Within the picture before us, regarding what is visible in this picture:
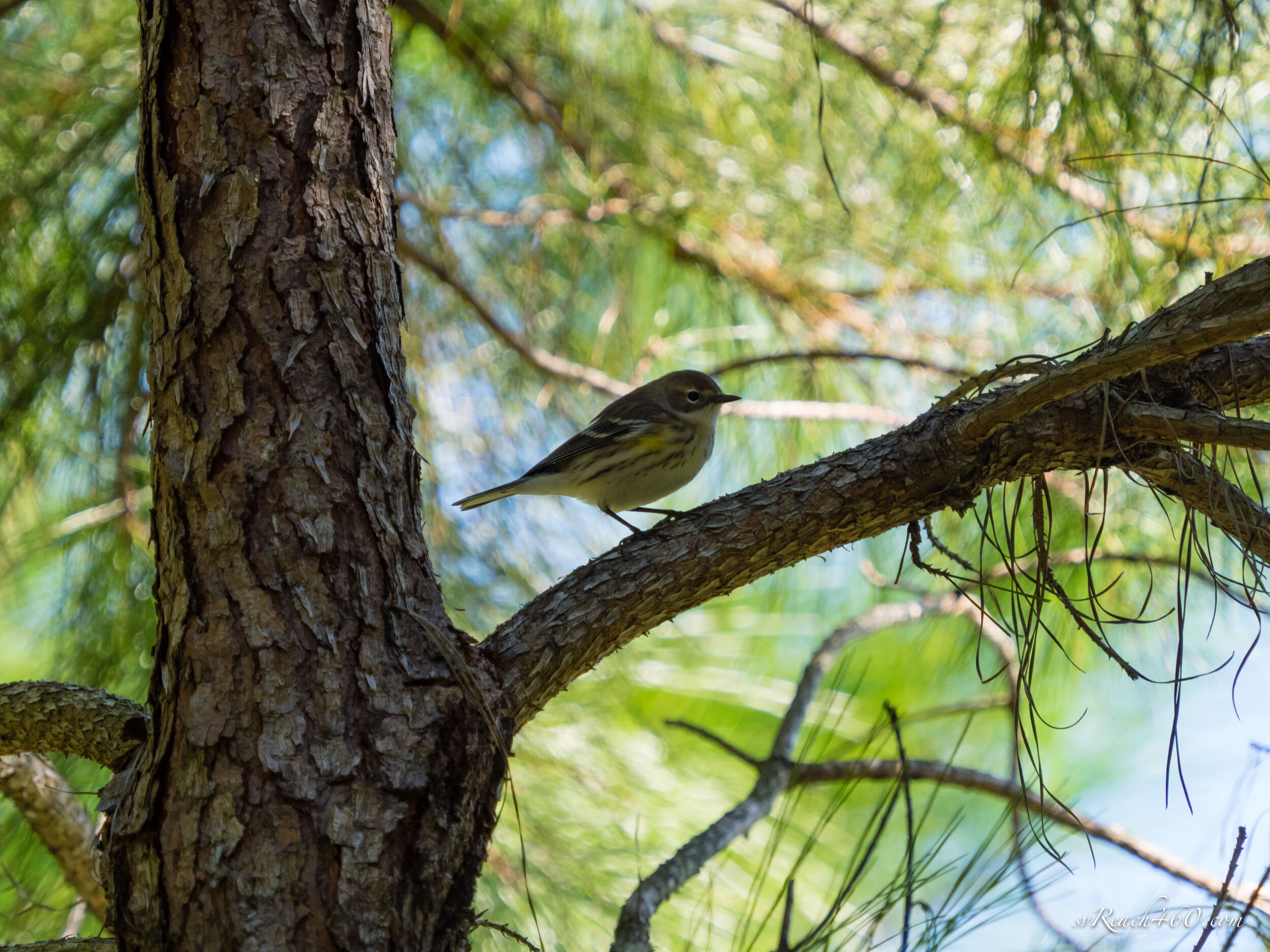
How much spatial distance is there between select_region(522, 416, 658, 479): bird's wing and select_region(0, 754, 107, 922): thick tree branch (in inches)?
62.6

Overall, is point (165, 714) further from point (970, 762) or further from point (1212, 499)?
point (970, 762)

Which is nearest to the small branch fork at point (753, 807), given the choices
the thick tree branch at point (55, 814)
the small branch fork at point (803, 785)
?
the small branch fork at point (803, 785)

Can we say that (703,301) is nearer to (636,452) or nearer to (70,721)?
(636,452)

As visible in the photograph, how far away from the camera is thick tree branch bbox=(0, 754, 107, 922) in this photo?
195cm

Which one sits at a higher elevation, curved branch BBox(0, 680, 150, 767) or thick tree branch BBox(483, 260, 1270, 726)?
thick tree branch BBox(483, 260, 1270, 726)

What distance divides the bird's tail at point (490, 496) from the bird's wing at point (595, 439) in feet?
0.24

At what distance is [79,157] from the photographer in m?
2.79

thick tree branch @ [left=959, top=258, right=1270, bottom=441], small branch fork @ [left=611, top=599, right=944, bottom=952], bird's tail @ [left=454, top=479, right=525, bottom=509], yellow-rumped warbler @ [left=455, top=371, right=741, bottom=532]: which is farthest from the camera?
yellow-rumped warbler @ [left=455, top=371, right=741, bottom=532]

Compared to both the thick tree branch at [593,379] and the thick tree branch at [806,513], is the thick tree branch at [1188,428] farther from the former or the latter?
the thick tree branch at [593,379]

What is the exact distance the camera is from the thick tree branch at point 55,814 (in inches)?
76.9

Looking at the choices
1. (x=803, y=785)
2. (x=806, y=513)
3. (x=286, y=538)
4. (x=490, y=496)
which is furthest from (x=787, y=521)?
(x=490, y=496)

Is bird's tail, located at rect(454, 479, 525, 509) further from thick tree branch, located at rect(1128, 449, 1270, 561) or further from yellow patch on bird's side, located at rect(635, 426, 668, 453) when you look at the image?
thick tree branch, located at rect(1128, 449, 1270, 561)

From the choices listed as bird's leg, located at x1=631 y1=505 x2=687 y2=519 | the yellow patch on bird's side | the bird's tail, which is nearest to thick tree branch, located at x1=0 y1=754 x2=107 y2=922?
the bird's tail

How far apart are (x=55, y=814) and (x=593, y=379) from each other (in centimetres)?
188
